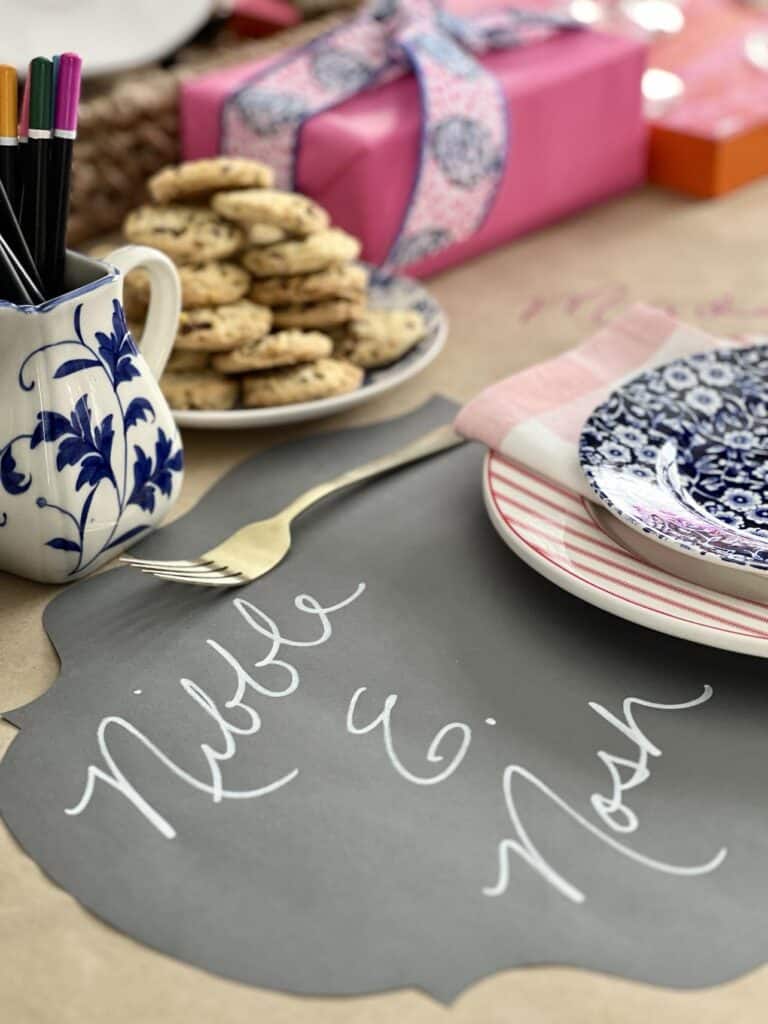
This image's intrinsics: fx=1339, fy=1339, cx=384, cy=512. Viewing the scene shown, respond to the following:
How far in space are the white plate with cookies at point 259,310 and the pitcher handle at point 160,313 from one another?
0.06 meters

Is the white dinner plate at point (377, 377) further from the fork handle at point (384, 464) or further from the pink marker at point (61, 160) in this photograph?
the pink marker at point (61, 160)

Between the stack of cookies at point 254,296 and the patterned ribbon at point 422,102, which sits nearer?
the stack of cookies at point 254,296

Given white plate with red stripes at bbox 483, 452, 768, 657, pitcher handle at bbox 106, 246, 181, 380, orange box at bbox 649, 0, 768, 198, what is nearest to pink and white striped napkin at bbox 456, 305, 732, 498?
white plate with red stripes at bbox 483, 452, 768, 657

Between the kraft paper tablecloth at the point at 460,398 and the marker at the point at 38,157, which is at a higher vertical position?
the marker at the point at 38,157

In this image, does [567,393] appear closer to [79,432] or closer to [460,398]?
[460,398]

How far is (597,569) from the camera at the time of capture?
0.60 m

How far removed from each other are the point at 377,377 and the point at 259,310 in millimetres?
87

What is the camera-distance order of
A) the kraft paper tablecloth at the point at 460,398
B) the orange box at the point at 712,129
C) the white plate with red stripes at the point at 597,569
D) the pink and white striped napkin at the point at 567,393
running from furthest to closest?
the orange box at the point at 712,129, the pink and white striped napkin at the point at 567,393, the white plate with red stripes at the point at 597,569, the kraft paper tablecloth at the point at 460,398

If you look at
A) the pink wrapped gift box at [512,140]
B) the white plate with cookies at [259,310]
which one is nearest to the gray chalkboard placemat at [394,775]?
the white plate with cookies at [259,310]

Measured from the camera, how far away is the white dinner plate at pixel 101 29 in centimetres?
97

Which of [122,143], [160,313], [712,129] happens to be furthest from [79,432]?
[712,129]

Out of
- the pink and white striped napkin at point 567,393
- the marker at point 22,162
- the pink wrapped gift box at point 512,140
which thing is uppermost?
the marker at point 22,162

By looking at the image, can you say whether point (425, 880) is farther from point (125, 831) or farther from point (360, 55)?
point (360, 55)

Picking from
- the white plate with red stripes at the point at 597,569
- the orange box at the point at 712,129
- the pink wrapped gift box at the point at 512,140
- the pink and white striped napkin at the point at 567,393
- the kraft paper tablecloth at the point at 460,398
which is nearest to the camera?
the kraft paper tablecloth at the point at 460,398
